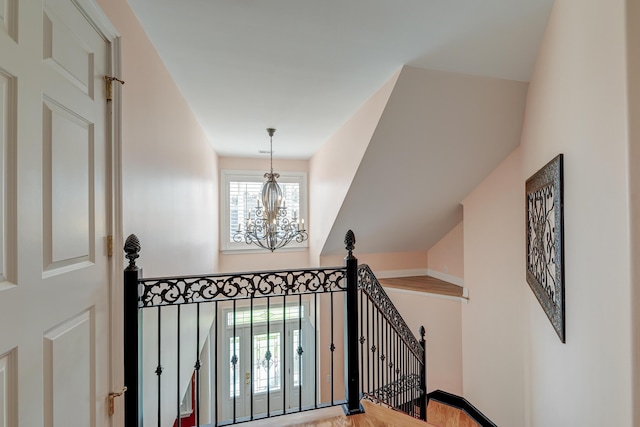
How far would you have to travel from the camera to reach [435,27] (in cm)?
185

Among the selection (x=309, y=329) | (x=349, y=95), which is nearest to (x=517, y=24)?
(x=349, y=95)

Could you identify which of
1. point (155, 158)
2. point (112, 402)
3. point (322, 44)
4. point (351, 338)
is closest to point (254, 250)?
point (155, 158)

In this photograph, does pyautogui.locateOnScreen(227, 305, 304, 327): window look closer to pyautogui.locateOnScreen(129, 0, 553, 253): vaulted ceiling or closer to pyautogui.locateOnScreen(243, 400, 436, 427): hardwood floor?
pyautogui.locateOnScreen(129, 0, 553, 253): vaulted ceiling

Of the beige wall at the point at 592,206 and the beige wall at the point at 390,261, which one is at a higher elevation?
the beige wall at the point at 592,206

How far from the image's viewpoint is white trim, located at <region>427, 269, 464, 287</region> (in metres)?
4.67

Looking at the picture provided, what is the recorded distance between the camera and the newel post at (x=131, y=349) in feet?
4.81

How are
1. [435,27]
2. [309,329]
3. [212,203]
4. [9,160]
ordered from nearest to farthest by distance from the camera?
[9,160] → [435,27] → [212,203] → [309,329]

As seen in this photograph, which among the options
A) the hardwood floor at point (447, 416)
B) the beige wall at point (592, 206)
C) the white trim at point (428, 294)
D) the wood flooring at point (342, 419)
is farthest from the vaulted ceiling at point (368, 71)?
the hardwood floor at point (447, 416)

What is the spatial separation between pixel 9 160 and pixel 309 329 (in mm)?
5587

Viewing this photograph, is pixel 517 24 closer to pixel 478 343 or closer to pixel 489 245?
pixel 489 245

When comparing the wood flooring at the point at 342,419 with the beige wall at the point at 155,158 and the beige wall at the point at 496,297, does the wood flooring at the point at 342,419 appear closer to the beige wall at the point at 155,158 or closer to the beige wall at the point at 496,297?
the beige wall at the point at 155,158

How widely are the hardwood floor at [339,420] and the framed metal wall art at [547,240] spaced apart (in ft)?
3.76

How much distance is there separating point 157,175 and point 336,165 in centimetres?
240

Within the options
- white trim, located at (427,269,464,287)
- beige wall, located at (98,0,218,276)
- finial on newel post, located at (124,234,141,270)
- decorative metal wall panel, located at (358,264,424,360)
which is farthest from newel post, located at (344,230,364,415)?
white trim, located at (427,269,464,287)
